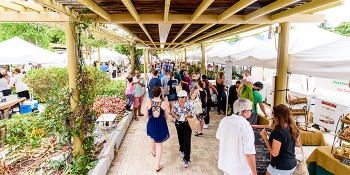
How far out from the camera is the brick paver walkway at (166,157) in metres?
4.80

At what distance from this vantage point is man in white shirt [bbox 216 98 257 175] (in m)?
2.92

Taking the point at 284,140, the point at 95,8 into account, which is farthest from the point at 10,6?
the point at 284,140

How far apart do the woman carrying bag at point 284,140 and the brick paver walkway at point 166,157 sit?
1.85 m

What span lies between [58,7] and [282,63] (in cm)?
393

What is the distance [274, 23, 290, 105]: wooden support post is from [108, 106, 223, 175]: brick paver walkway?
1.95 meters

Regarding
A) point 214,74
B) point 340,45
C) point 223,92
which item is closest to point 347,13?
point 214,74

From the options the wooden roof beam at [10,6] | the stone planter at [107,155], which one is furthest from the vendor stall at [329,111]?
the wooden roof beam at [10,6]

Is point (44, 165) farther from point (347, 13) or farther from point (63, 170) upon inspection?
point (347, 13)

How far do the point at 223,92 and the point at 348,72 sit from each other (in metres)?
6.43

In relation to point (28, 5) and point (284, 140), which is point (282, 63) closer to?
point (284, 140)

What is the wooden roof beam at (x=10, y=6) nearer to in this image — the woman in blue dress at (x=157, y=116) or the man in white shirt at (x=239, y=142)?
the woman in blue dress at (x=157, y=116)

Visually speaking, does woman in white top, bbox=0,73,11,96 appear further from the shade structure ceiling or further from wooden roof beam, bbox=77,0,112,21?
wooden roof beam, bbox=77,0,112,21

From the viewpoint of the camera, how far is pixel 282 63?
4.62 metres

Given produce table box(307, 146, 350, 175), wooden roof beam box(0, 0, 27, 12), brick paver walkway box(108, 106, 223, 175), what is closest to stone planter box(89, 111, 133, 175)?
brick paver walkway box(108, 106, 223, 175)
